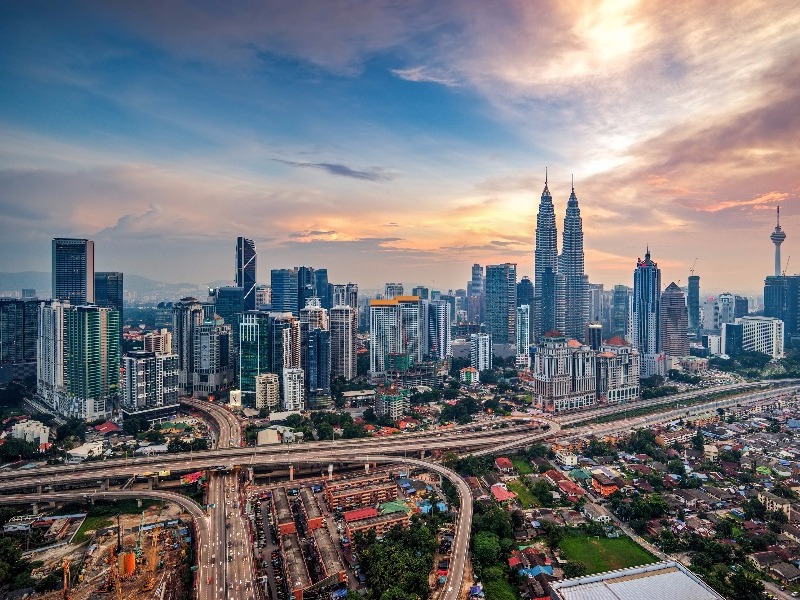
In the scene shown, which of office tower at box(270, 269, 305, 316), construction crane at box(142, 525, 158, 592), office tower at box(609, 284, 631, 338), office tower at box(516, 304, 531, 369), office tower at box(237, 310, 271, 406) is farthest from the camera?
office tower at box(609, 284, 631, 338)

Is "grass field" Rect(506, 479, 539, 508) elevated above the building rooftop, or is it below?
below

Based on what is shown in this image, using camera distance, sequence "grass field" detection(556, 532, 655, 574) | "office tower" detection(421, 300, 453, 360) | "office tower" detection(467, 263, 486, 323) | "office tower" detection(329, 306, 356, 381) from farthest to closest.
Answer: "office tower" detection(467, 263, 486, 323) → "office tower" detection(421, 300, 453, 360) → "office tower" detection(329, 306, 356, 381) → "grass field" detection(556, 532, 655, 574)

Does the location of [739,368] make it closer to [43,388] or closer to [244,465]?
[244,465]

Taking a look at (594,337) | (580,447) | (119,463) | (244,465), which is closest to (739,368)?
(594,337)

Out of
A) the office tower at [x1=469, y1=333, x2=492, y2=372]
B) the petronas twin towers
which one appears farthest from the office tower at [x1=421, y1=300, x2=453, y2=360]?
the petronas twin towers

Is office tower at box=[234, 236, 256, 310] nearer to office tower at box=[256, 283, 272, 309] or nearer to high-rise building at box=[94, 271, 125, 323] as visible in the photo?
office tower at box=[256, 283, 272, 309]

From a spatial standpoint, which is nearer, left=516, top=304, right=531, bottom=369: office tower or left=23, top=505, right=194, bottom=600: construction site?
left=23, top=505, right=194, bottom=600: construction site

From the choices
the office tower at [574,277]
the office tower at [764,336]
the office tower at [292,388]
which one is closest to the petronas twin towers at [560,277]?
the office tower at [574,277]

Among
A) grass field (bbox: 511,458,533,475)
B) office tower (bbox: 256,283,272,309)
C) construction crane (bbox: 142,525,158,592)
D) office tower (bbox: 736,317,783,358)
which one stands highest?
office tower (bbox: 256,283,272,309)
